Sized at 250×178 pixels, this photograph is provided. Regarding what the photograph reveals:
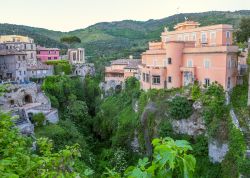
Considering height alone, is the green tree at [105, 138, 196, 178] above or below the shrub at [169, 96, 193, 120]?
above

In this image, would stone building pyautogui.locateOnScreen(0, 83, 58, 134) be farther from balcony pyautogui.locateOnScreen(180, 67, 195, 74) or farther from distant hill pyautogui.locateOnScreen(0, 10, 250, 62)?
distant hill pyautogui.locateOnScreen(0, 10, 250, 62)

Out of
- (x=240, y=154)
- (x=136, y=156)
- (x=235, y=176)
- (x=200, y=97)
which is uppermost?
(x=200, y=97)

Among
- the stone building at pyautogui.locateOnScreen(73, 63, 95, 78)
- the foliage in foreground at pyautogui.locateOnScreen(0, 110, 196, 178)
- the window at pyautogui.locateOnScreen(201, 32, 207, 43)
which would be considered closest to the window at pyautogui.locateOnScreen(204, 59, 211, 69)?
the window at pyautogui.locateOnScreen(201, 32, 207, 43)

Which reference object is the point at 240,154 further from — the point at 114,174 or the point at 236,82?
the point at 114,174

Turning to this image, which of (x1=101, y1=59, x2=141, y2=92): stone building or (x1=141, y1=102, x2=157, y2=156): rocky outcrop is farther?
(x1=101, y1=59, x2=141, y2=92): stone building

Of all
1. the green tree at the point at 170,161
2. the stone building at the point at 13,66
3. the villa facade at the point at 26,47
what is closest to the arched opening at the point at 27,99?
the stone building at the point at 13,66

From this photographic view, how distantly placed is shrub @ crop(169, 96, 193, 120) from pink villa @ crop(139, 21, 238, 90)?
12.8 ft

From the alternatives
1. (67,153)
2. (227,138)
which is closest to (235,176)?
(227,138)

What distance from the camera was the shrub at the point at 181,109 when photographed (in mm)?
36050

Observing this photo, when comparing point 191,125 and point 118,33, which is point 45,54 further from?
point 118,33

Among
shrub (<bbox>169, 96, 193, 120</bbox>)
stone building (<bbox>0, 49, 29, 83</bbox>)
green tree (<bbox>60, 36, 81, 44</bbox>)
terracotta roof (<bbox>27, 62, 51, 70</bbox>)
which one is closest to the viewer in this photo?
shrub (<bbox>169, 96, 193, 120</bbox>)

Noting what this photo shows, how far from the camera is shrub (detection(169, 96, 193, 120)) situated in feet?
118

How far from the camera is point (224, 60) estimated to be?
35.8 meters

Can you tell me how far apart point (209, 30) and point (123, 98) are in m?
18.8
